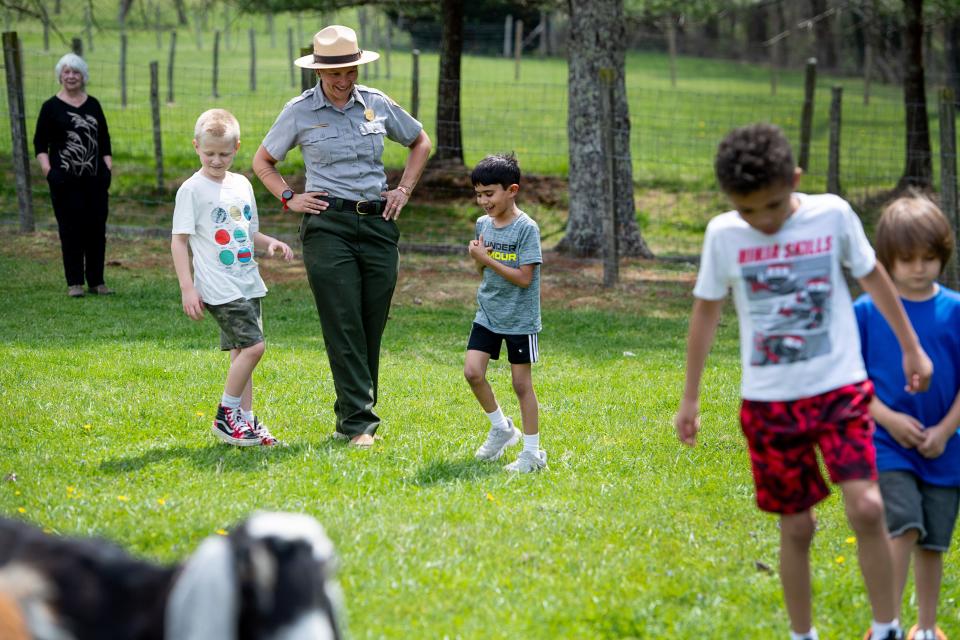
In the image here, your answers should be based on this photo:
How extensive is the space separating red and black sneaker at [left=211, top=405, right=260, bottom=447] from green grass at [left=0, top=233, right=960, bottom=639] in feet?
0.33

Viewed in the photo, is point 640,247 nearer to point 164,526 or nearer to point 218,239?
point 218,239

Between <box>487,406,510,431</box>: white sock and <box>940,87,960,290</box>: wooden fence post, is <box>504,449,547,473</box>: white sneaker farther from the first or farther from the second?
<box>940,87,960,290</box>: wooden fence post

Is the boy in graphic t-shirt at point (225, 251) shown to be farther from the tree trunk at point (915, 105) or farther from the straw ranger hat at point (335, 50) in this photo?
the tree trunk at point (915, 105)

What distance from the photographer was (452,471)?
5844 millimetres

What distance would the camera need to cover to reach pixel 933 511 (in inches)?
152

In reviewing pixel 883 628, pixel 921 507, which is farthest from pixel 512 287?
pixel 883 628

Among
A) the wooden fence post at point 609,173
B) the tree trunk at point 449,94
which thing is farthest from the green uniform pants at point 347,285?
the tree trunk at point 449,94

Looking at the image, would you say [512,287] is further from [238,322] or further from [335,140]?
[238,322]

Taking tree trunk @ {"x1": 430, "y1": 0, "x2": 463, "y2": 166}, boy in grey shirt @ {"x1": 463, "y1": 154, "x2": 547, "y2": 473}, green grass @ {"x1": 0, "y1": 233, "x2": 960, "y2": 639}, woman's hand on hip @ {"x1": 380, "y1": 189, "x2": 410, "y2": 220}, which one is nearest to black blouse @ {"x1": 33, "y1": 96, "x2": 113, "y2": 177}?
green grass @ {"x1": 0, "y1": 233, "x2": 960, "y2": 639}

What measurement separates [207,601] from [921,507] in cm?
263

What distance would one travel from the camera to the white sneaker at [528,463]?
5.89 meters

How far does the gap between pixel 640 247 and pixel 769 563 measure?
978 cm


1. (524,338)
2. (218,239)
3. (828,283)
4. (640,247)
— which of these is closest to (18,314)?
(218,239)

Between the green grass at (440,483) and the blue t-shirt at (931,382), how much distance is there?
0.67 m
